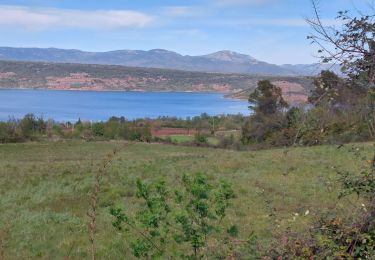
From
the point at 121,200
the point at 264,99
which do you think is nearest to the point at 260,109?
the point at 264,99

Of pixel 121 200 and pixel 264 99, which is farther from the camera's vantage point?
pixel 264 99

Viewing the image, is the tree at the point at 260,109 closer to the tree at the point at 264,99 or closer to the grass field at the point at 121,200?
the tree at the point at 264,99

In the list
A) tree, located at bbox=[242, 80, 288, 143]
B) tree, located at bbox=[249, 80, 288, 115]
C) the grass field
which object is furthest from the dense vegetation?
tree, located at bbox=[249, 80, 288, 115]

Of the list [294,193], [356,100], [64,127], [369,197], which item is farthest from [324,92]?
[64,127]

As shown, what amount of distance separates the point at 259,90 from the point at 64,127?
2567 cm

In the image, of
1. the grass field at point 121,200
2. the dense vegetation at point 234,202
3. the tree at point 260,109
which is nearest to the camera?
the dense vegetation at point 234,202

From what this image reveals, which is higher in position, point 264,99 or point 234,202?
point 234,202

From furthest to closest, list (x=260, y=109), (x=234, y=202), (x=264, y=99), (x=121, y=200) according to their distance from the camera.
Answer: (x=260, y=109) → (x=264, y=99) → (x=121, y=200) → (x=234, y=202)

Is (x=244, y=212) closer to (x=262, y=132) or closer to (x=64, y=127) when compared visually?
(x=262, y=132)

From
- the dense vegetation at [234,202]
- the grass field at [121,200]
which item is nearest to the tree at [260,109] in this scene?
the dense vegetation at [234,202]

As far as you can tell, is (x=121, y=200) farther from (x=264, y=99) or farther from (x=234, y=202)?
(x=264, y=99)

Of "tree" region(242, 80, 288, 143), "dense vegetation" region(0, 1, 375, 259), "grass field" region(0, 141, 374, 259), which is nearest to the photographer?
"dense vegetation" region(0, 1, 375, 259)

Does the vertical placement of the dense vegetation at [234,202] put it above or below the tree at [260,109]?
above

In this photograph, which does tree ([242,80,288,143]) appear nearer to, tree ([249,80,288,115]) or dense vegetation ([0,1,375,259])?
tree ([249,80,288,115])
